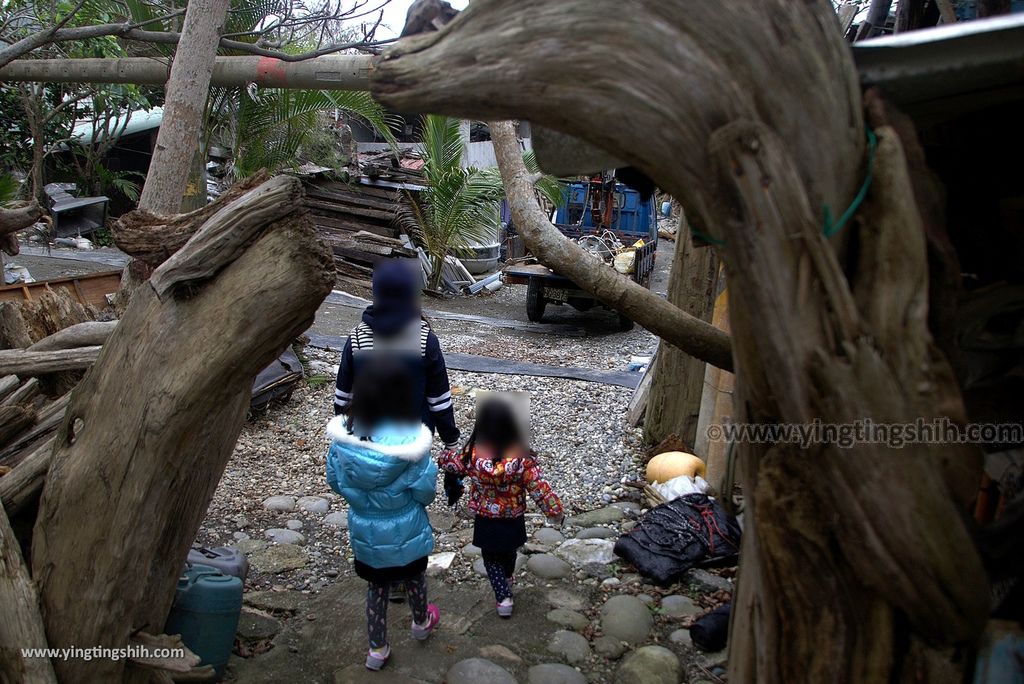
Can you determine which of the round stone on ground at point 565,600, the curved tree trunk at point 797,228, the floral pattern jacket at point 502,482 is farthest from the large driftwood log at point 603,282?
the round stone on ground at point 565,600

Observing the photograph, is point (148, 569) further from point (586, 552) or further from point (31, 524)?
point (586, 552)

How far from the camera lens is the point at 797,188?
1318 millimetres

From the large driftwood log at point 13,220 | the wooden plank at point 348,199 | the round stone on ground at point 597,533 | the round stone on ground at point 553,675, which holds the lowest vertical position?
the round stone on ground at point 553,675

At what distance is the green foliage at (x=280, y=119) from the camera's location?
12.3 meters

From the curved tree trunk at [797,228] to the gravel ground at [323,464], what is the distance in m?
3.52

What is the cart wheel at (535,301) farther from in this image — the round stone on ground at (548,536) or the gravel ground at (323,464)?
the round stone on ground at (548,536)

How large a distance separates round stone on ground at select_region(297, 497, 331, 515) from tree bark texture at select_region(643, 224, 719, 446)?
2.56 m

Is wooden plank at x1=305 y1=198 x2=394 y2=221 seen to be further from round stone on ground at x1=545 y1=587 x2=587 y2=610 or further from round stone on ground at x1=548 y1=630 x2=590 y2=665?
round stone on ground at x1=548 y1=630 x2=590 y2=665

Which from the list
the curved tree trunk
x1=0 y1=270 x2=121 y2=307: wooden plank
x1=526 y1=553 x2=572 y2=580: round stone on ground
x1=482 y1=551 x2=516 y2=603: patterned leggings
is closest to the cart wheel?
x1=0 y1=270 x2=121 y2=307: wooden plank

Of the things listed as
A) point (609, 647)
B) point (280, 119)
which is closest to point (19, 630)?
point (609, 647)

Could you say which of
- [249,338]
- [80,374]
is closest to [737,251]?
[249,338]

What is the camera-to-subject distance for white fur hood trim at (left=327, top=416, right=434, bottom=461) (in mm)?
3428

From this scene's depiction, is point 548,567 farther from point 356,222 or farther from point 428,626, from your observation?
point 356,222

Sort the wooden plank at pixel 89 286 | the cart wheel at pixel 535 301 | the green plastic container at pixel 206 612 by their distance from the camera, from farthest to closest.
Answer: the cart wheel at pixel 535 301, the wooden plank at pixel 89 286, the green plastic container at pixel 206 612
